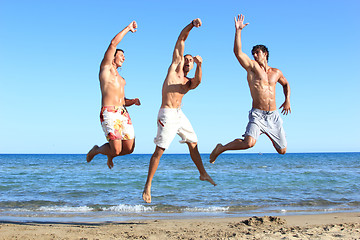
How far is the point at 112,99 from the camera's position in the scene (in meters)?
7.10

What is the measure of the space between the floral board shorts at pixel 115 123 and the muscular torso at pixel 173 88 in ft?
2.55

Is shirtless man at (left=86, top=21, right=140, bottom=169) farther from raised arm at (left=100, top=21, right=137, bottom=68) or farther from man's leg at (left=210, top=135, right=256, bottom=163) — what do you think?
man's leg at (left=210, top=135, right=256, bottom=163)

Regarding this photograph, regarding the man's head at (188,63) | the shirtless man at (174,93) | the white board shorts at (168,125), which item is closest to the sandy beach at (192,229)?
the shirtless man at (174,93)

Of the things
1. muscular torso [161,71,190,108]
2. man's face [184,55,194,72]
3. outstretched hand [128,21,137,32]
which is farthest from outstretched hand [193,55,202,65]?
outstretched hand [128,21,137,32]

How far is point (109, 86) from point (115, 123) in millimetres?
696

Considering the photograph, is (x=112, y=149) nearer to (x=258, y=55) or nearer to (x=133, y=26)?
(x=133, y=26)

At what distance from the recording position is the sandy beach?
830 centimetres

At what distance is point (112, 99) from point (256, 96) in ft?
8.95

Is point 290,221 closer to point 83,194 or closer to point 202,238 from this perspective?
point 202,238

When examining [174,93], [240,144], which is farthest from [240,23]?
[240,144]

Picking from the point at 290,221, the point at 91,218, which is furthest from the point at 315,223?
the point at 91,218

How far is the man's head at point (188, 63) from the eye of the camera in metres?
7.16

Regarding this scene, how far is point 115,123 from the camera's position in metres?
7.04

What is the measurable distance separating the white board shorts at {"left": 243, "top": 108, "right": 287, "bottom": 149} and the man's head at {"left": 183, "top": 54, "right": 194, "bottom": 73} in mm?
1468
